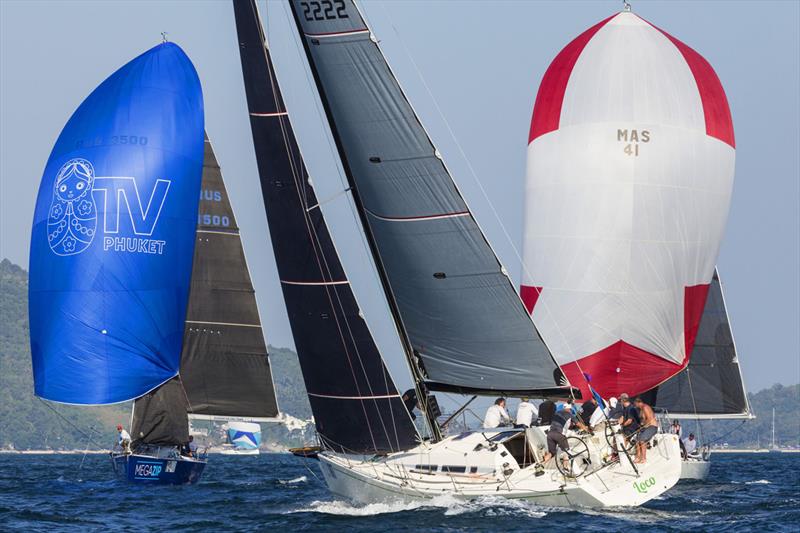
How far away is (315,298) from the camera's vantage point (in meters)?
21.4

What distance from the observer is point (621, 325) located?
94.7 ft

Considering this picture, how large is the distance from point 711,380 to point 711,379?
4 centimetres

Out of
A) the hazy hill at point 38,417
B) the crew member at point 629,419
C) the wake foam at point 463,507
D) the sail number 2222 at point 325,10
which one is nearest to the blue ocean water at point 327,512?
the wake foam at point 463,507

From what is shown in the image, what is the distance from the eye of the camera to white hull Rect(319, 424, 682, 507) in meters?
18.7

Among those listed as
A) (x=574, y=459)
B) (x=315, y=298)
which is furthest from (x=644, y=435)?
(x=315, y=298)

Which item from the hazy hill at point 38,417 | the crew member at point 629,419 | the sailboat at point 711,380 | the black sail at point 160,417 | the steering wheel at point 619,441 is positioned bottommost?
the steering wheel at point 619,441

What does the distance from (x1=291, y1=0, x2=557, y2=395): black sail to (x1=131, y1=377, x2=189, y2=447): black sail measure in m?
10.6

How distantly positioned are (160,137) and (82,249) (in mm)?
2761

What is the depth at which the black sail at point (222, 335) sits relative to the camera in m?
32.3

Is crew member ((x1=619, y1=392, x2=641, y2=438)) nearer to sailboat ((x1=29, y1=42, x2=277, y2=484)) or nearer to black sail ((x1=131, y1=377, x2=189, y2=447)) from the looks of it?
sailboat ((x1=29, y1=42, x2=277, y2=484))

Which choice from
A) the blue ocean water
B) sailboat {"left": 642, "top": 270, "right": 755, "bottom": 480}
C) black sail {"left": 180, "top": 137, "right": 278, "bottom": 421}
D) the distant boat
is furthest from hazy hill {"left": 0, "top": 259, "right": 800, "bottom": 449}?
the blue ocean water

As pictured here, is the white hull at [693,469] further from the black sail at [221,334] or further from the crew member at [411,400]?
the crew member at [411,400]

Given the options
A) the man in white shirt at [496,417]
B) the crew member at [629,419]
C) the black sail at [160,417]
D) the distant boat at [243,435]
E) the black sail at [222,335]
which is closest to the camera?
the crew member at [629,419]

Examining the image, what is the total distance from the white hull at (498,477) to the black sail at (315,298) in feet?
2.24
